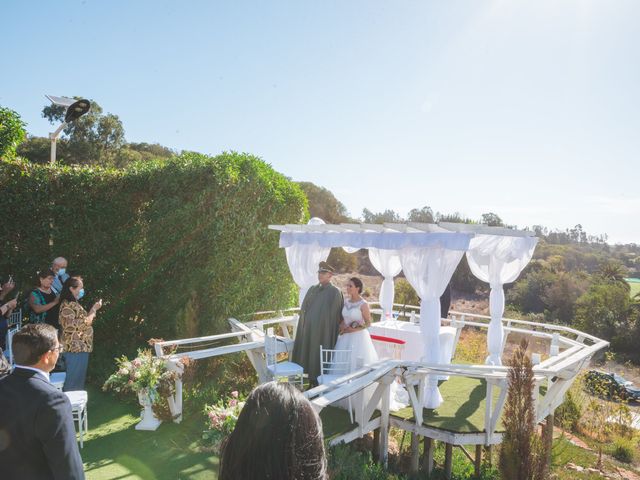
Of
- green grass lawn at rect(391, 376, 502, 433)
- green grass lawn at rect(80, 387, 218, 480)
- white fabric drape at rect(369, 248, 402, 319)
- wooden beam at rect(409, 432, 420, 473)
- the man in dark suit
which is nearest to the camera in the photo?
the man in dark suit

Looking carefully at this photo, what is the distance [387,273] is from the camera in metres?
10.5

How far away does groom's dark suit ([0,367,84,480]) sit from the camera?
229 cm

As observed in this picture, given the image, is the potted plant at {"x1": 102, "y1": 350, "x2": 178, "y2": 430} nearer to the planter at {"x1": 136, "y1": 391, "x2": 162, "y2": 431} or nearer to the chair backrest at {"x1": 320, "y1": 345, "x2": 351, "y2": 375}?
the planter at {"x1": 136, "y1": 391, "x2": 162, "y2": 431}

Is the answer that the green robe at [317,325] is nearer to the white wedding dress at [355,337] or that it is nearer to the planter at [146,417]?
the white wedding dress at [355,337]

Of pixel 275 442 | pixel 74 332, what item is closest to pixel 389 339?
pixel 74 332

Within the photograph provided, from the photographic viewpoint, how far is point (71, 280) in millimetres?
5797

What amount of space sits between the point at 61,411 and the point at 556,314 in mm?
29792

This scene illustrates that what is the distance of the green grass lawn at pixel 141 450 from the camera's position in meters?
4.66

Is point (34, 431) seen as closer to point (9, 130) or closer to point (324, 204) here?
point (9, 130)

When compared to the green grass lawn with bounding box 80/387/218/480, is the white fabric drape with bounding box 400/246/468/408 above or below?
above

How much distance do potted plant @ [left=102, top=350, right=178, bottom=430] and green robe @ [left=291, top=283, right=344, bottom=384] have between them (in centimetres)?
196

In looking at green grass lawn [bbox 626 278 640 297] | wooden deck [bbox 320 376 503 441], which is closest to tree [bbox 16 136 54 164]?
wooden deck [bbox 320 376 503 441]

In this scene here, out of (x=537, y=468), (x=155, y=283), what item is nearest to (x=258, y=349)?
(x=155, y=283)

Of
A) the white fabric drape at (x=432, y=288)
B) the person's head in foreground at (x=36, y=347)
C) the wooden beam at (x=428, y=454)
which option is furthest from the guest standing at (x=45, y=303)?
the wooden beam at (x=428, y=454)
